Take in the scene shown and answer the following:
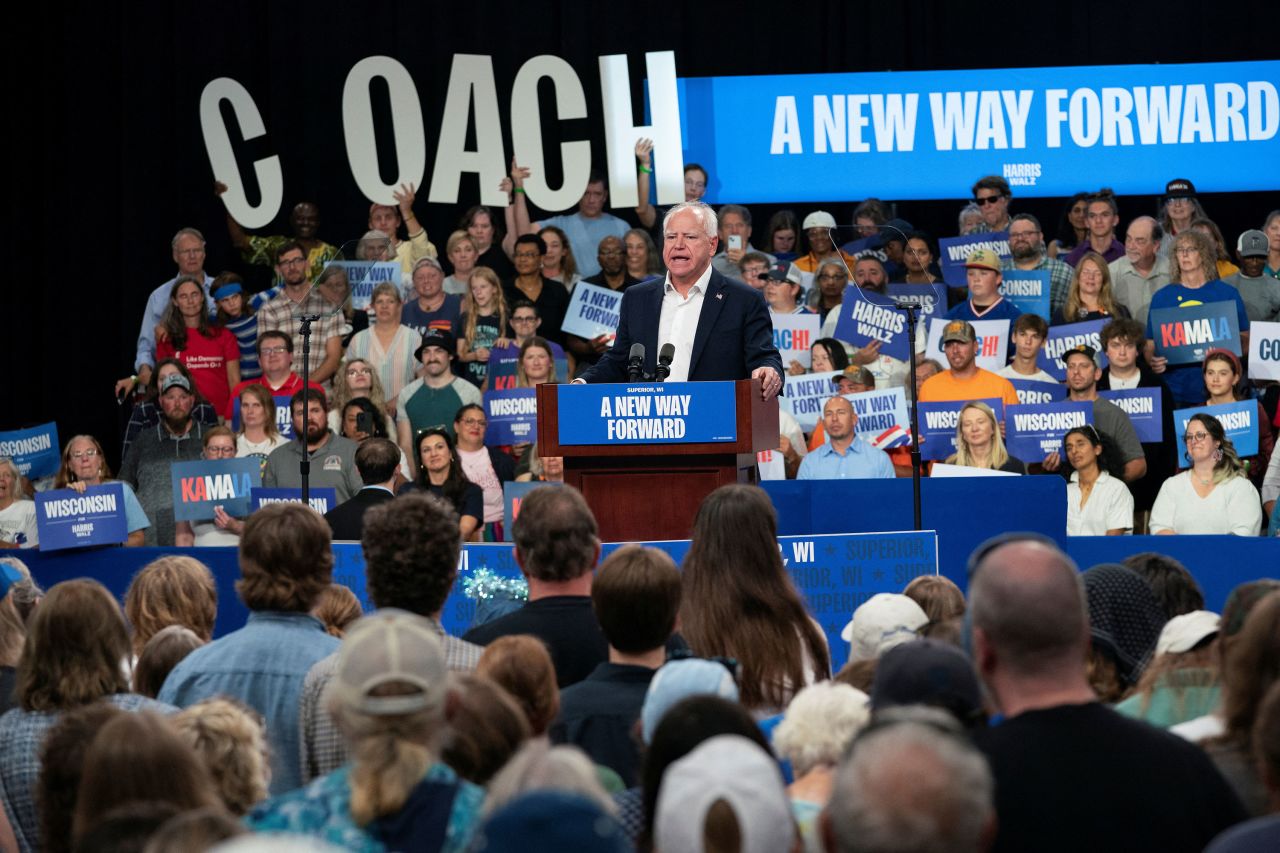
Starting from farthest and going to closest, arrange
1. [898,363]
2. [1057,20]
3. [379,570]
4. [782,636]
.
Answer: [1057,20] < [898,363] < [782,636] < [379,570]

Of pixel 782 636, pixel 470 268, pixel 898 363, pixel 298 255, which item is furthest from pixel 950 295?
pixel 782 636

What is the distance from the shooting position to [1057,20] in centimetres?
1430

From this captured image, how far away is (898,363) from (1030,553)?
311 inches

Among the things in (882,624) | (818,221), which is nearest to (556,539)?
(882,624)

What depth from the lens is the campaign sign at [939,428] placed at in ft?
30.3

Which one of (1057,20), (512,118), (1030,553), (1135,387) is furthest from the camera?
(1057,20)

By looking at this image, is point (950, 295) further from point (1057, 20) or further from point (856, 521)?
point (856, 521)

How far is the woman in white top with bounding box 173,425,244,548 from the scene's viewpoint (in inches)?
340

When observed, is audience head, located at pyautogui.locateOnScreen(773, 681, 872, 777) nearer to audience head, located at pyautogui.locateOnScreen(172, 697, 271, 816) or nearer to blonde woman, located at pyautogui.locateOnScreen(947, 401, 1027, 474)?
audience head, located at pyautogui.locateOnScreen(172, 697, 271, 816)

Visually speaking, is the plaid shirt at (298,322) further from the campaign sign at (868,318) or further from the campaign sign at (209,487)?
the campaign sign at (868,318)

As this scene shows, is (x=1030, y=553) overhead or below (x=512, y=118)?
below

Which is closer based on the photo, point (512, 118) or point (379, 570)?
point (379, 570)

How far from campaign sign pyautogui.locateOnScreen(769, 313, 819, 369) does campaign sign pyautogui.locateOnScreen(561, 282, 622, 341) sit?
3.37 ft

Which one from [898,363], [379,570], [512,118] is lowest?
[379,570]
